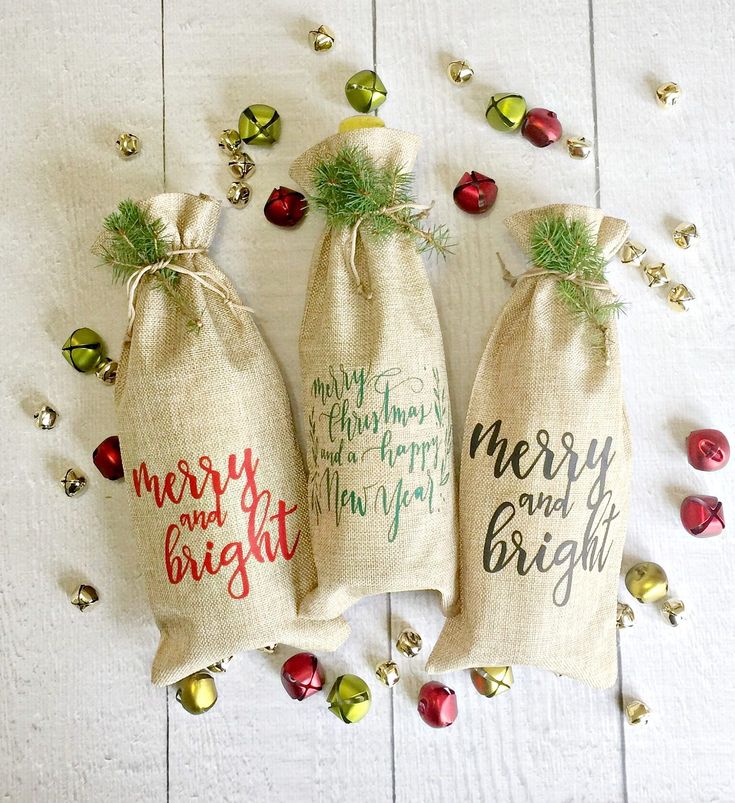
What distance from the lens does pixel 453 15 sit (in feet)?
3.44

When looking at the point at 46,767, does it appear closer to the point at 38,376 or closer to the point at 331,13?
the point at 38,376

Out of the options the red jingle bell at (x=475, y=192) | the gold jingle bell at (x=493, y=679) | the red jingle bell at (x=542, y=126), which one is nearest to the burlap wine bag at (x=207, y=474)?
the gold jingle bell at (x=493, y=679)

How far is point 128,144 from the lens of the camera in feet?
3.39

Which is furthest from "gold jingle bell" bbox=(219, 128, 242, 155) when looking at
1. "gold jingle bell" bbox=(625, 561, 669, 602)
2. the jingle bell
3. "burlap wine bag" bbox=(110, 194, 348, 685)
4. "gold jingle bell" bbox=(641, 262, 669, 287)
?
"gold jingle bell" bbox=(625, 561, 669, 602)

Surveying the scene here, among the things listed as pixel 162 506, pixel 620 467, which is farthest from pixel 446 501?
pixel 162 506

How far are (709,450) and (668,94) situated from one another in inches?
19.6

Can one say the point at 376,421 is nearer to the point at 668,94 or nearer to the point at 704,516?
the point at 704,516

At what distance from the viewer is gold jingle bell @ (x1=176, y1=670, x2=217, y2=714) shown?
3.23 feet

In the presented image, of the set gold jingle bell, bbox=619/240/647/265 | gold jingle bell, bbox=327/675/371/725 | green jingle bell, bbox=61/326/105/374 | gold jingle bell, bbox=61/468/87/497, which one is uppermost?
gold jingle bell, bbox=619/240/647/265

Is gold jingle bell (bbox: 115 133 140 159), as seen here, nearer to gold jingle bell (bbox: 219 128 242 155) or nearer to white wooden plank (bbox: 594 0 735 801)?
gold jingle bell (bbox: 219 128 242 155)

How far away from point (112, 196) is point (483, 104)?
1.79 ft

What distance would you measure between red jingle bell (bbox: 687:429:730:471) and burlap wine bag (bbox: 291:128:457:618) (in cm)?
35

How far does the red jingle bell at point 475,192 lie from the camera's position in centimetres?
99

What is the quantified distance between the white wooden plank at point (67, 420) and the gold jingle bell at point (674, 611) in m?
0.71
